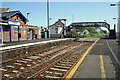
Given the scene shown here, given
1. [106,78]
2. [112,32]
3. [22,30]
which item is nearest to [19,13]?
[22,30]

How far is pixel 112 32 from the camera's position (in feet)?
170

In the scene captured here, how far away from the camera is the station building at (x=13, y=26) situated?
81.1ft

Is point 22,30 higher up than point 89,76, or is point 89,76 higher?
point 22,30

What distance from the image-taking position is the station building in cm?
2472

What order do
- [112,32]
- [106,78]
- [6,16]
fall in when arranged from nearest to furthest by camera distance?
[106,78]
[6,16]
[112,32]

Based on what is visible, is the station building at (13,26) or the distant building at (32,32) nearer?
the station building at (13,26)

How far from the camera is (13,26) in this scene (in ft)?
92.3

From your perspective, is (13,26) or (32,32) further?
(32,32)

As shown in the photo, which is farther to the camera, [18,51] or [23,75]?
[18,51]

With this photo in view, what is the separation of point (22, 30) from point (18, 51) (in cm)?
1813

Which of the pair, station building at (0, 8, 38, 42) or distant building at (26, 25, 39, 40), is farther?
distant building at (26, 25, 39, 40)

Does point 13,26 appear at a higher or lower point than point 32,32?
higher

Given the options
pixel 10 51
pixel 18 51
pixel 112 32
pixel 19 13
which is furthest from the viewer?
pixel 112 32

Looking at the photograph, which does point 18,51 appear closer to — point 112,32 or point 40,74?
point 40,74
